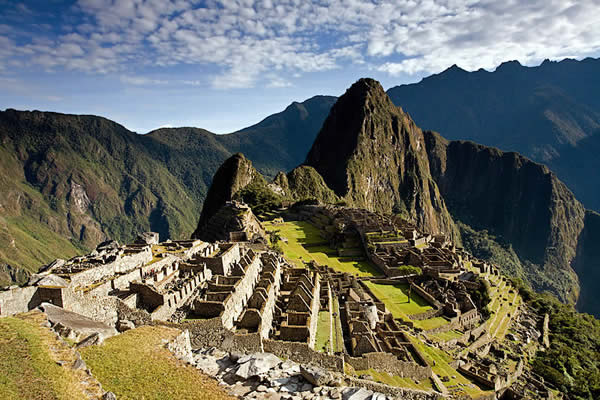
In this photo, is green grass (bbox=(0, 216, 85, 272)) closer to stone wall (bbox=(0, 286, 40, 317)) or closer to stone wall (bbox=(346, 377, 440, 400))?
stone wall (bbox=(0, 286, 40, 317))

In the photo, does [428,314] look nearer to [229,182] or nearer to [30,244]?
[229,182]

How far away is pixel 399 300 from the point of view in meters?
42.7

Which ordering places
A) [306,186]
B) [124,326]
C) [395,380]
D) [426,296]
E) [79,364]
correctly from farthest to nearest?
[306,186] < [426,296] < [395,380] < [124,326] < [79,364]

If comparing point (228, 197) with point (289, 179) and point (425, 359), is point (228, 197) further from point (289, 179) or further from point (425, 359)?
point (425, 359)

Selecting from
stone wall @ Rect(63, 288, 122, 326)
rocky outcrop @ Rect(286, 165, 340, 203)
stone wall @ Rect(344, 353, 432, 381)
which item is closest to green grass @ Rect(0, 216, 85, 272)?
rocky outcrop @ Rect(286, 165, 340, 203)

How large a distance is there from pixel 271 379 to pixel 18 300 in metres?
11.6

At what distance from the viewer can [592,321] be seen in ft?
235

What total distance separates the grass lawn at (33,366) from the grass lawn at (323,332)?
12.6 metres

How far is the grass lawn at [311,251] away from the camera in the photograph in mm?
52125

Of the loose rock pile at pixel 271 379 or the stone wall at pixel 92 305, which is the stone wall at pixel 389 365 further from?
the stone wall at pixel 92 305

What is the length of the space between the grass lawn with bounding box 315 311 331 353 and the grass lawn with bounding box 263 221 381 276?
55.2ft

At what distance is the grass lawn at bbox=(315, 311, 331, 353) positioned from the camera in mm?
20859

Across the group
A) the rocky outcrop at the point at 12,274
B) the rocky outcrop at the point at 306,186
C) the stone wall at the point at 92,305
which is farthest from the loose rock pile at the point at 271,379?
the rocky outcrop at the point at 12,274

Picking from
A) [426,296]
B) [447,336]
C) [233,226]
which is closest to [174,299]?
[447,336]
